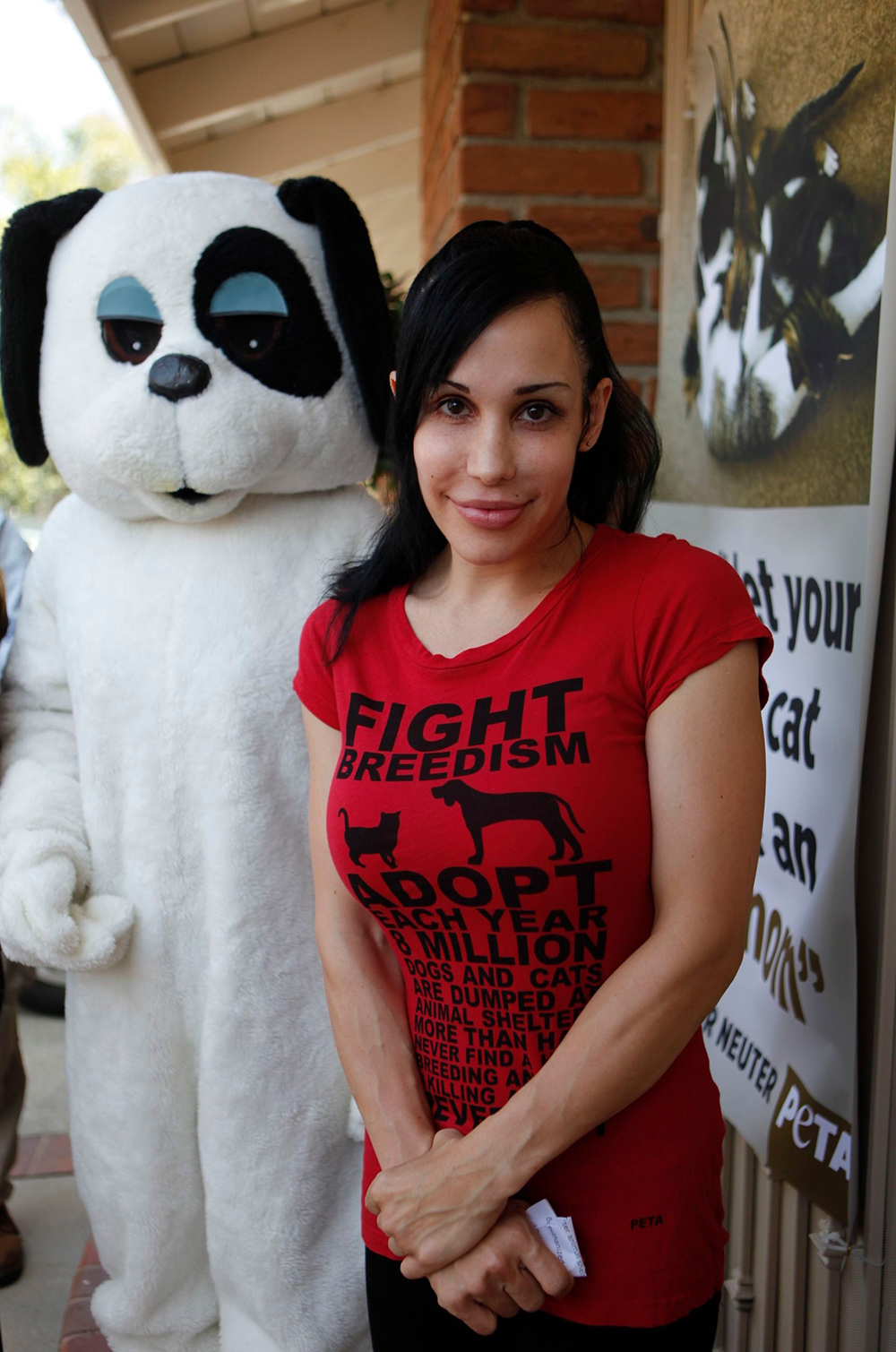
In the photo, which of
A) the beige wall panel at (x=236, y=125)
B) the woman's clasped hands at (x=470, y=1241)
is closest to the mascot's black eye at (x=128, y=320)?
the woman's clasped hands at (x=470, y=1241)

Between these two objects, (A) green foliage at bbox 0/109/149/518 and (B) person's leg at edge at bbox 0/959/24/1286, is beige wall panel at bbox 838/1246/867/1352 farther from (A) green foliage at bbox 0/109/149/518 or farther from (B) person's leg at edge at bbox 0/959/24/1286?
(A) green foliage at bbox 0/109/149/518

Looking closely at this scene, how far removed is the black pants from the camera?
1.31 metres

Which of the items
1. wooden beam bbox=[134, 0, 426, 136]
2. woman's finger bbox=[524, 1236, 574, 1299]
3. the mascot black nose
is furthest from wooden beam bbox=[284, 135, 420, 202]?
woman's finger bbox=[524, 1236, 574, 1299]

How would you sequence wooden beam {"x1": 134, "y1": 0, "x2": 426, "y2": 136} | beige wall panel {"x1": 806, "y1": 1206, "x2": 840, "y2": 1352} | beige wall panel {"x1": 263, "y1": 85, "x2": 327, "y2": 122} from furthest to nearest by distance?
beige wall panel {"x1": 263, "y1": 85, "x2": 327, "y2": 122} < wooden beam {"x1": 134, "y1": 0, "x2": 426, "y2": 136} < beige wall panel {"x1": 806, "y1": 1206, "x2": 840, "y2": 1352}

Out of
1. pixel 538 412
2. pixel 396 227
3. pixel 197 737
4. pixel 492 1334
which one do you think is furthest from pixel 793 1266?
pixel 396 227

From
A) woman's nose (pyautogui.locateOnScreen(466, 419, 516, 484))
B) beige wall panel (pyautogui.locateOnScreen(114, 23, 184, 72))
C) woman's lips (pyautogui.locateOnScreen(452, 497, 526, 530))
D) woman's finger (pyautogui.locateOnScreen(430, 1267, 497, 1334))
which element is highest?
beige wall panel (pyautogui.locateOnScreen(114, 23, 184, 72))

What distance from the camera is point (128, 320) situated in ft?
6.17

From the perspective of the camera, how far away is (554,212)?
3020mm

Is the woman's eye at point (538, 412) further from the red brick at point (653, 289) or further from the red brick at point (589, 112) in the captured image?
the red brick at point (589, 112)

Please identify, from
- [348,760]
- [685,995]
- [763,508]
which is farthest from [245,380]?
[685,995]

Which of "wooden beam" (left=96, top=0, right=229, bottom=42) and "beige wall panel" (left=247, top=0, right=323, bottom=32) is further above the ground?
"beige wall panel" (left=247, top=0, right=323, bottom=32)

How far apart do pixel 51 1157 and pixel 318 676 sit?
2.60 m

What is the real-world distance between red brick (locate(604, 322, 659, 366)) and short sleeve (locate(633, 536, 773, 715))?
6.08 feet

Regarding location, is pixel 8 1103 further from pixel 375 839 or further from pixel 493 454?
pixel 493 454
